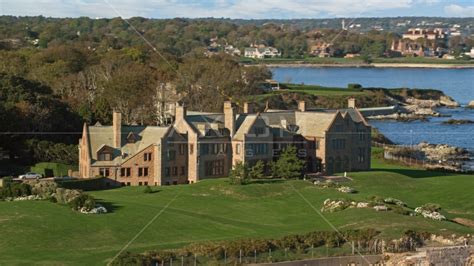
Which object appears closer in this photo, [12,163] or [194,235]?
[194,235]

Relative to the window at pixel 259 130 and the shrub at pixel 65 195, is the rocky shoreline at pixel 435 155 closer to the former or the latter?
the window at pixel 259 130

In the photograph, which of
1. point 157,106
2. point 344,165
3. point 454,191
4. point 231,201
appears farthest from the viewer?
point 157,106

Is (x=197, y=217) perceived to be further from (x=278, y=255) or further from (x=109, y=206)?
(x=278, y=255)

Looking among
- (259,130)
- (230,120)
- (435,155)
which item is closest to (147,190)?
(230,120)

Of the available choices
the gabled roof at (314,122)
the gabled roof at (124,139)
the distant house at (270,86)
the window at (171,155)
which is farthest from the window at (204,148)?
the distant house at (270,86)

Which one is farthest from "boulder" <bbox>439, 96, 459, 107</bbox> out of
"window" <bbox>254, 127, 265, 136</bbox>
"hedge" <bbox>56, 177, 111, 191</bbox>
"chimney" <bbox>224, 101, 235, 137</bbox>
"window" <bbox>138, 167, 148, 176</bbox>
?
"hedge" <bbox>56, 177, 111, 191</bbox>

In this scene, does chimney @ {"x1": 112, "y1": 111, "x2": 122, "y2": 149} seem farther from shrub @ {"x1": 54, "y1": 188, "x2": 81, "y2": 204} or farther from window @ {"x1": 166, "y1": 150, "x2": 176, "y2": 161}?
shrub @ {"x1": 54, "y1": 188, "x2": 81, "y2": 204}

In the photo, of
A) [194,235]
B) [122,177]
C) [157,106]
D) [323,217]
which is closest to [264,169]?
[122,177]

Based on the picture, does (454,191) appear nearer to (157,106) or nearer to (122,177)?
(122,177)
